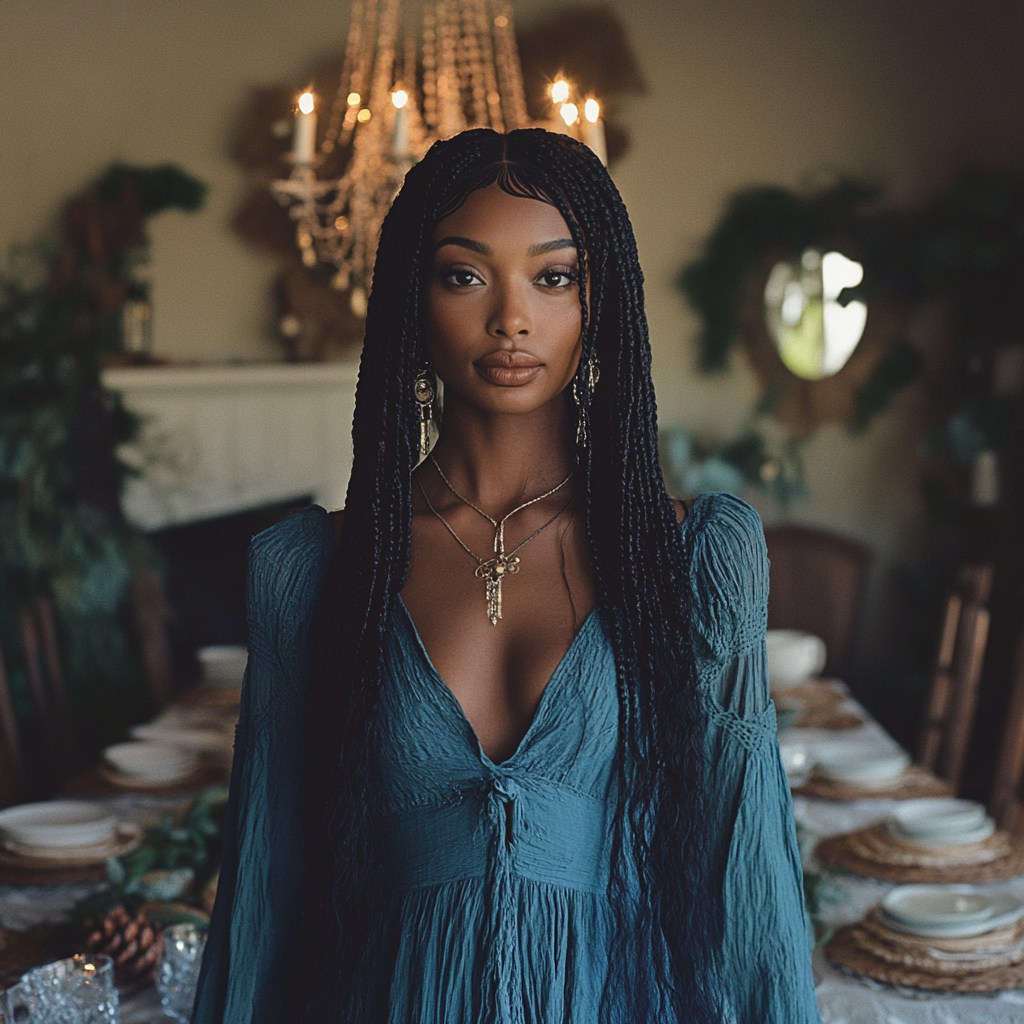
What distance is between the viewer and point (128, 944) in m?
1.52

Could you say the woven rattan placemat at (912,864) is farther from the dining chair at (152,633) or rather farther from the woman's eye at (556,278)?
the dining chair at (152,633)

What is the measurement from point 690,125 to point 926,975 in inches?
148

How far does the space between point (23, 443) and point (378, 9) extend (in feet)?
7.72

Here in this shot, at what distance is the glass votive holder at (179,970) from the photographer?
4.56ft

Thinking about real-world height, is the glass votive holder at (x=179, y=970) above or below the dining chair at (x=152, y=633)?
above

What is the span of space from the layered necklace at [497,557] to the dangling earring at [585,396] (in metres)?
0.04

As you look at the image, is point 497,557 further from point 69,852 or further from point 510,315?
point 69,852

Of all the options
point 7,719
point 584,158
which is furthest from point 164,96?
point 584,158

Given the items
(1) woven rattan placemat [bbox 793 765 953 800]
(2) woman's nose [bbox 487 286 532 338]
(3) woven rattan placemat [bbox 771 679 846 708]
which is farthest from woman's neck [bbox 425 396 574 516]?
(3) woven rattan placemat [bbox 771 679 846 708]

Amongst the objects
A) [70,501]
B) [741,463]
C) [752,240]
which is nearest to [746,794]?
[70,501]

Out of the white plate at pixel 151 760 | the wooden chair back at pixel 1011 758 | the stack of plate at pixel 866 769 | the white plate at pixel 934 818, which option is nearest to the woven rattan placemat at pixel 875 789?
the stack of plate at pixel 866 769

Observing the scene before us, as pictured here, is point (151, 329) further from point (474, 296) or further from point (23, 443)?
point (474, 296)

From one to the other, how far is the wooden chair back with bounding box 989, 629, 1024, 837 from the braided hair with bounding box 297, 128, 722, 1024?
1.80 m

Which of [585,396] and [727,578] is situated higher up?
[585,396]
